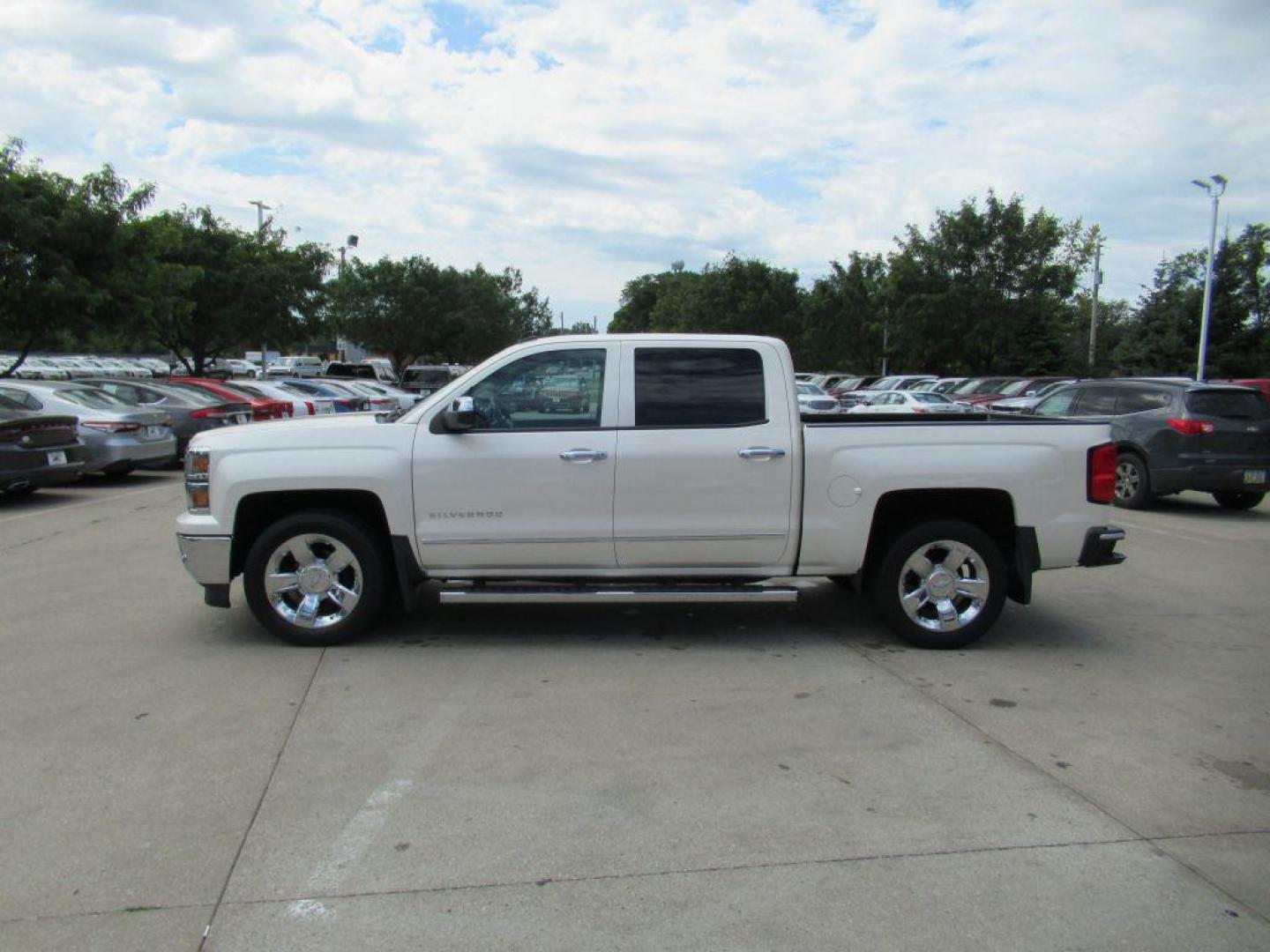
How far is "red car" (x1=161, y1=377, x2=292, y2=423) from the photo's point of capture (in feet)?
64.5

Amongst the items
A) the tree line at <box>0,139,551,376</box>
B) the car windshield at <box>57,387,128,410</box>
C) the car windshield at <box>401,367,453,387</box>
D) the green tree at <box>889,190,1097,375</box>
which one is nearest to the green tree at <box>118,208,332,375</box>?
→ the tree line at <box>0,139,551,376</box>

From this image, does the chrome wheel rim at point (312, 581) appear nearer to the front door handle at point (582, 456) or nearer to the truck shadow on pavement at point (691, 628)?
the truck shadow on pavement at point (691, 628)

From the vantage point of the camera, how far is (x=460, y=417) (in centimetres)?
607

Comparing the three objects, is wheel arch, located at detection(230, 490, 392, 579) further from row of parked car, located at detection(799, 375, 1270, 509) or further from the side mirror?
row of parked car, located at detection(799, 375, 1270, 509)

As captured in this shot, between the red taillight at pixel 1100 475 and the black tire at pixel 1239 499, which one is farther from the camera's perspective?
the black tire at pixel 1239 499

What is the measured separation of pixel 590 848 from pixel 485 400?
325 centimetres

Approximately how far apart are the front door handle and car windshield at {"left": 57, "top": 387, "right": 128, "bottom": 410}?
12188mm

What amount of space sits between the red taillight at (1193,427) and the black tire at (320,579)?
10499mm

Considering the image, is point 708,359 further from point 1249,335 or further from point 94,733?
point 1249,335

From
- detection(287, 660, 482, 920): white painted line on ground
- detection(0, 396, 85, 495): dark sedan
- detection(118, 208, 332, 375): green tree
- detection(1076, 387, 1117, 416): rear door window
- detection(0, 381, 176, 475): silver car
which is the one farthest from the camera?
detection(118, 208, 332, 375): green tree

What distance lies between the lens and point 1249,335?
37781 mm

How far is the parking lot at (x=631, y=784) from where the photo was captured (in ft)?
10.9

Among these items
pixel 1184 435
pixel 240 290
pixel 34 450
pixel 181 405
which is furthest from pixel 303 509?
pixel 240 290

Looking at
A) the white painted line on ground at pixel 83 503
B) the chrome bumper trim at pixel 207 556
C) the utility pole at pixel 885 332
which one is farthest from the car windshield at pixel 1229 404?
the utility pole at pixel 885 332
